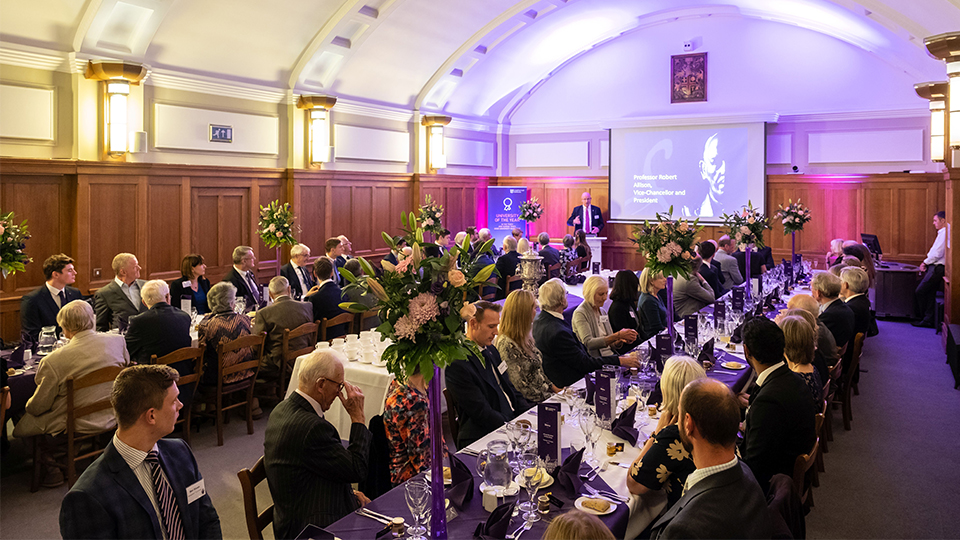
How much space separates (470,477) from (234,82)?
8337 mm

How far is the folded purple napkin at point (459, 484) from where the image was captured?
2.82 metres

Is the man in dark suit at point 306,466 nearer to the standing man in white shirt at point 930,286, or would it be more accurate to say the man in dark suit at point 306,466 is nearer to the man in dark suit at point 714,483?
the man in dark suit at point 714,483

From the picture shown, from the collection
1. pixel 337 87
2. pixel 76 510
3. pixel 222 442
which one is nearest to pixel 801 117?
pixel 337 87

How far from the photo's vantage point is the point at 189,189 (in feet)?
29.9

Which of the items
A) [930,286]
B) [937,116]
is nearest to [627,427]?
[937,116]

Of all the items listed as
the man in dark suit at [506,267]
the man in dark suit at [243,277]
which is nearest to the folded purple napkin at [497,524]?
the man in dark suit at [243,277]

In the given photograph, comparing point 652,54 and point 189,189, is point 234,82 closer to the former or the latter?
point 189,189

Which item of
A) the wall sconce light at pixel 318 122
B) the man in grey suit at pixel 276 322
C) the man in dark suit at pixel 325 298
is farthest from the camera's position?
the wall sconce light at pixel 318 122

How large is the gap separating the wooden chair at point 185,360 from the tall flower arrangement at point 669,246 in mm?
3825

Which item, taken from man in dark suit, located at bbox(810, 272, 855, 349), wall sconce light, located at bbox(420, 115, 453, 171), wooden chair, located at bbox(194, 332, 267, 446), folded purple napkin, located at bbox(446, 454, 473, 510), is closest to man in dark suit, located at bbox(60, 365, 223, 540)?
folded purple napkin, located at bbox(446, 454, 473, 510)

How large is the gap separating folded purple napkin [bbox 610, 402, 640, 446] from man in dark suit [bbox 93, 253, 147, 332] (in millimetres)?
5008

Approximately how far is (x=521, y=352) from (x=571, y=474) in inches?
64.2

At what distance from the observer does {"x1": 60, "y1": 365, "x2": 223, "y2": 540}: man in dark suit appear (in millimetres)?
2361

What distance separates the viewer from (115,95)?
7883mm
